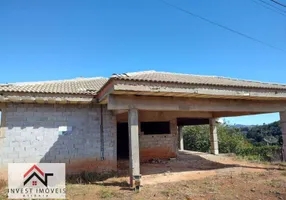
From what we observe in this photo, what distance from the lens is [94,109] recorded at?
9844 mm

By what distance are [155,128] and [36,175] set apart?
23.7 ft

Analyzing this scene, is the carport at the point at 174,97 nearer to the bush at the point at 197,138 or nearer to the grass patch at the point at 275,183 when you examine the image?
the grass patch at the point at 275,183

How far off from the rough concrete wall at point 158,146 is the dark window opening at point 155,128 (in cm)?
27

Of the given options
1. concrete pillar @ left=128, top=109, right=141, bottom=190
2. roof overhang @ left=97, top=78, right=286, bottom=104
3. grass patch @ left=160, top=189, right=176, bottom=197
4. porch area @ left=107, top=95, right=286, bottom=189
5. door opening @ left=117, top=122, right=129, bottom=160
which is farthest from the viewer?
door opening @ left=117, top=122, right=129, bottom=160

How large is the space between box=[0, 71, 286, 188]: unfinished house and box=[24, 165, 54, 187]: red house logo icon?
1.24 ft

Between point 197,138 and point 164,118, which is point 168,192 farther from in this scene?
point 197,138

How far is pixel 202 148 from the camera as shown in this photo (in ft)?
80.4

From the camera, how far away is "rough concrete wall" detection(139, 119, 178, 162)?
42.6 ft

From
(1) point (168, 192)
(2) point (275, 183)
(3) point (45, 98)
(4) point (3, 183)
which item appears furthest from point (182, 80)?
(4) point (3, 183)

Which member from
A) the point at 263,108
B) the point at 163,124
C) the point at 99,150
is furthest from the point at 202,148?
the point at 99,150

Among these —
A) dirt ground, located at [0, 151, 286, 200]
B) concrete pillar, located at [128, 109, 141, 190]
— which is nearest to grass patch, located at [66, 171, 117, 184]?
dirt ground, located at [0, 151, 286, 200]

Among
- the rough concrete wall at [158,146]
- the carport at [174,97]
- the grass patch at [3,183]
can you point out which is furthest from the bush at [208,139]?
the grass patch at [3,183]

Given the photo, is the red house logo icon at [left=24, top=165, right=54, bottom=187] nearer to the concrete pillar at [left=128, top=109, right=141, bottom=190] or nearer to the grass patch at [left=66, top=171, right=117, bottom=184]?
the grass patch at [left=66, top=171, right=117, bottom=184]

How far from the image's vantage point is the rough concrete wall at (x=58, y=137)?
867 cm
